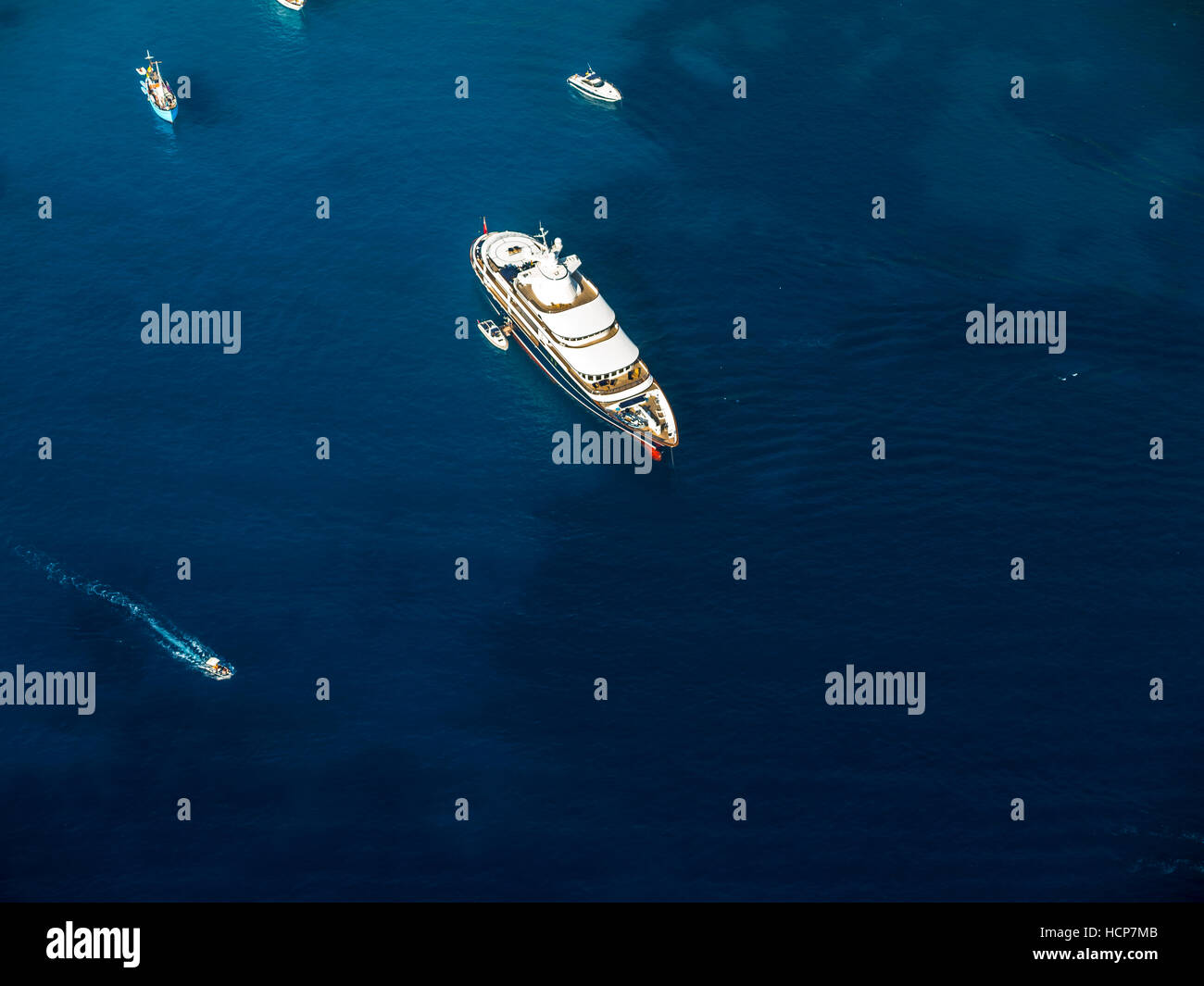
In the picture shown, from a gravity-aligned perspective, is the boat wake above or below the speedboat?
above

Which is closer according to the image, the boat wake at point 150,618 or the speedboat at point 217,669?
the speedboat at point 217,669

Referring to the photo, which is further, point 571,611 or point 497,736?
point 571,611

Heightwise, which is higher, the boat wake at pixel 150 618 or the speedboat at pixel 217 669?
the boat wake at pixel 150 618

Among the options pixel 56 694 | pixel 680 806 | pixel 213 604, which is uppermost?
pixel 213 604

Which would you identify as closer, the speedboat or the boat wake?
the speedboat

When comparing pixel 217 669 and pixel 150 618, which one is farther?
pixel 150 618

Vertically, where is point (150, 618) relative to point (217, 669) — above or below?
above
